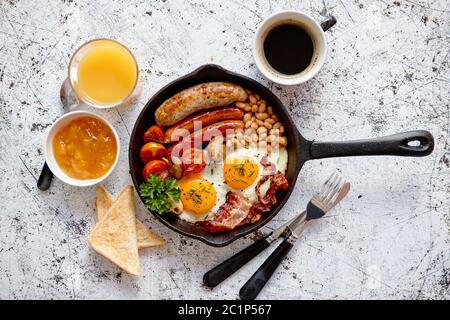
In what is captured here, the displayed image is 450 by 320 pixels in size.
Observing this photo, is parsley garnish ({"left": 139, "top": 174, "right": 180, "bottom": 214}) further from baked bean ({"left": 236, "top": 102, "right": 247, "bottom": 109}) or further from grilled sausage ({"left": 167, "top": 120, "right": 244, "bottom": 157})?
baked bean ({"left": 236, "top": 102, "right": 247, "bottom": 109})

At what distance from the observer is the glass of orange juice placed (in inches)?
131

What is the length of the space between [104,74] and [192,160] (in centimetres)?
75

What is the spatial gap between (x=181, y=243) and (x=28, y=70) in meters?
1.50

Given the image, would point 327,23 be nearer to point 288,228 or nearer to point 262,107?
point 262,107

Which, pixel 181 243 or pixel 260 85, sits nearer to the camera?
pixel 260 85

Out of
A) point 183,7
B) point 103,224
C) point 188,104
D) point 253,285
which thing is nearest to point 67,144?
point 103,224

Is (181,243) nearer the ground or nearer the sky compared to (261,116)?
nearer the ground

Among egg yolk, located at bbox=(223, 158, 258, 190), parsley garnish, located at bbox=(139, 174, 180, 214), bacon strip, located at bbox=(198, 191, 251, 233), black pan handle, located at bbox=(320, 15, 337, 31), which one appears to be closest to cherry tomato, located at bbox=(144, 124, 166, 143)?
parsley garnish, located at bbox=(139, 174, 180, 214)

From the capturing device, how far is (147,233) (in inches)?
137

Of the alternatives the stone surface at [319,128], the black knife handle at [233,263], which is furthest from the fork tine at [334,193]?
the black knife handle at [233,263]


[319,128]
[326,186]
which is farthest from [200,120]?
[326,186]

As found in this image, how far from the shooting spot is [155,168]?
3.30 meters

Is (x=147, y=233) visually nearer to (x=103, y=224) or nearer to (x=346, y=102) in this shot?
(x=103, y=224)

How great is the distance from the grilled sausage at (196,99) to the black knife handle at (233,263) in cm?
92
